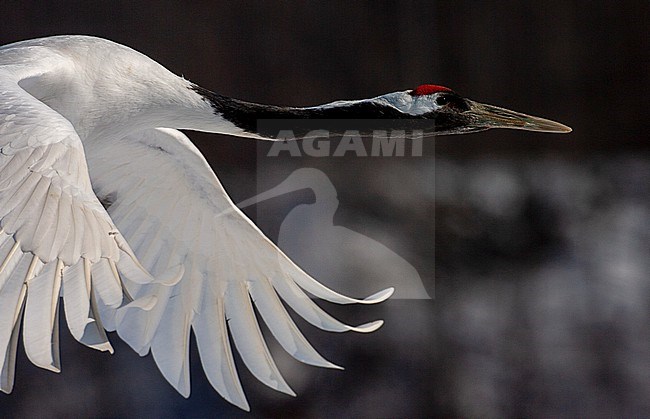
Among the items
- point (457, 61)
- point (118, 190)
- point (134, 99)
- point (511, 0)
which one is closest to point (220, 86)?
point (457, 61)

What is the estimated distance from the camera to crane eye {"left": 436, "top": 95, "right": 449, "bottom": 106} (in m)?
1.23

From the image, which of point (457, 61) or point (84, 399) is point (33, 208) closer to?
point (84, 399)

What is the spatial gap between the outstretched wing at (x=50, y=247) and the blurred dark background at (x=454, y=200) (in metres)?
1.26

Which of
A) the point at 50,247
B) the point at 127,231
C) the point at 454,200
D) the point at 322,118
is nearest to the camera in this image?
the point at 50,247

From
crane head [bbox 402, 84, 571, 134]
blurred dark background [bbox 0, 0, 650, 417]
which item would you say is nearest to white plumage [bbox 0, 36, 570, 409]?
crane head [bbox 402, 84, 571, 134]

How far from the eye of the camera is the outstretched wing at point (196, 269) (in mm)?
1197

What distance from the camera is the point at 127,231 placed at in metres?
1.33

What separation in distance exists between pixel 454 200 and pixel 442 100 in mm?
1079

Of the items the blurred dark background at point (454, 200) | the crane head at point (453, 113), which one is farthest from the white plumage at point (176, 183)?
the blurred dark background at point (454, 200)

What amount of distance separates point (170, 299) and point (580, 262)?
1334 mm

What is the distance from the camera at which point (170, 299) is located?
1.26 meters

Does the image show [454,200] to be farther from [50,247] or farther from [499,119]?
[50,247]

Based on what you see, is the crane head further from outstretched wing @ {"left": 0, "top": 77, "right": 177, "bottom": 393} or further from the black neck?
outstretched wing @ {"left": 0, "top": 77, "right": 177, "bottom": 393}

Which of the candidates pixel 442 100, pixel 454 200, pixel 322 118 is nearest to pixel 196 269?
pixel 322 118
